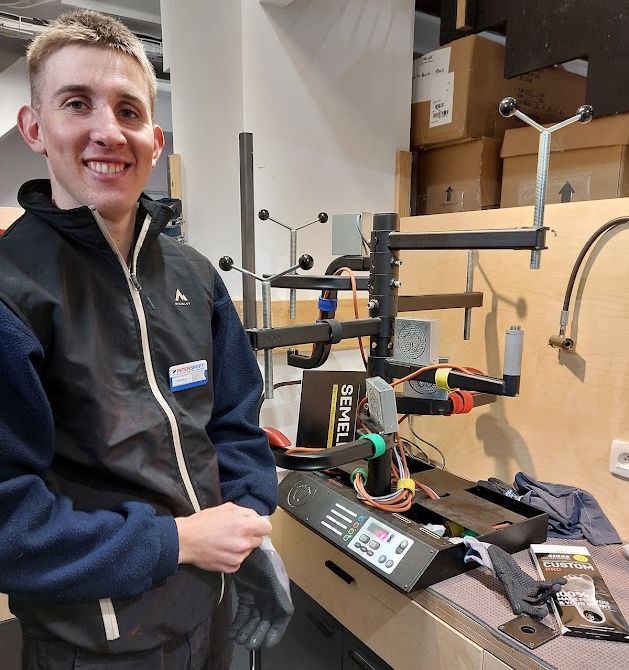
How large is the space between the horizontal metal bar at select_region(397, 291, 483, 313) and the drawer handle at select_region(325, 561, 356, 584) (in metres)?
0.61

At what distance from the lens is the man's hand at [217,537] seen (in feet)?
2.23

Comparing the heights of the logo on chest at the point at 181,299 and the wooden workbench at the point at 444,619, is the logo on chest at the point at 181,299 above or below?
above

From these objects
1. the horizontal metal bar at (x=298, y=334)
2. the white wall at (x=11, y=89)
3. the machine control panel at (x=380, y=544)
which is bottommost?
the machine control panel at (x=380, y=544)

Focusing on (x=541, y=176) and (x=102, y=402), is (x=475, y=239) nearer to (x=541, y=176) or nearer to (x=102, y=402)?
(x=541, y=176)

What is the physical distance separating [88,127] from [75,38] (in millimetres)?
115

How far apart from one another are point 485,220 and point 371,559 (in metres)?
0.96

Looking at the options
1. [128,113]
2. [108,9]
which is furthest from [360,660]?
[108,9]

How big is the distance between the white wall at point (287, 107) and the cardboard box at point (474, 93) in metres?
0.07

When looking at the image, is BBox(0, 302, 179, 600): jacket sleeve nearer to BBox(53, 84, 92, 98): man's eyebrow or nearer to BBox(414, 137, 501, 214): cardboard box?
BBox(53, 84, 92, 98): man's eyebrow

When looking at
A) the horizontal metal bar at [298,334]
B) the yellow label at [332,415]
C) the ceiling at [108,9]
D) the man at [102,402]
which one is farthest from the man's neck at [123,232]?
the ceiling at [108,9]

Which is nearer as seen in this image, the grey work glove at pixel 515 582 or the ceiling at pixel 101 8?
the grey work glove at pixel 515 582

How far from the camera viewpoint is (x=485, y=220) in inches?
58.6

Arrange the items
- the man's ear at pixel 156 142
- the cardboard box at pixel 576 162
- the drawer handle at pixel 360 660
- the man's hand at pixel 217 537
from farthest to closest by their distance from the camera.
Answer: the cardboard box at pixel 576 162, the drawer handle at pixel 360 660, the man's ear at pixel 156 142, the man's hand at pixel 217 537

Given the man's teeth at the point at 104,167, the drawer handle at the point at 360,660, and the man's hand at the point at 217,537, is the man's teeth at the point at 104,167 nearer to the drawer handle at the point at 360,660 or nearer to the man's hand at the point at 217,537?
the man's hand at the point at 217,537
